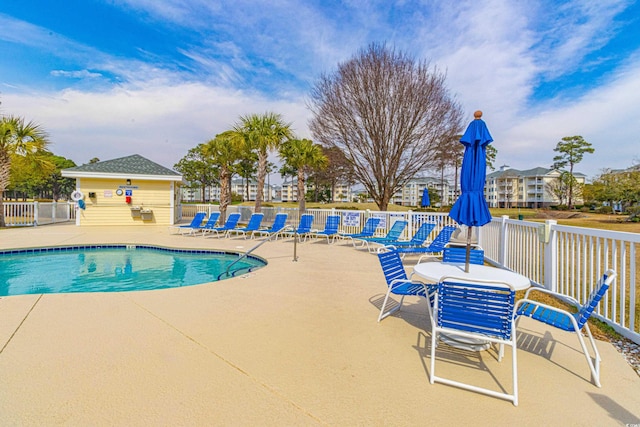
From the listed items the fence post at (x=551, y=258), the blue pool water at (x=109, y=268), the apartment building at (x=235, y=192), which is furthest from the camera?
the apartment building at (x=235, y=192)

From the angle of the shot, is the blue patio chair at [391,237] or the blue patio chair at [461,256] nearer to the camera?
the blue patio chair at [461,256]

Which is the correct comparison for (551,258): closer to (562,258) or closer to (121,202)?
(562,258)

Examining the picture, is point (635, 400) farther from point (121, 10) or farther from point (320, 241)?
point (121, 10)

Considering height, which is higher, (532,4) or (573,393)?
(532,4)

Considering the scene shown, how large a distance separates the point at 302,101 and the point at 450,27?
342 inches

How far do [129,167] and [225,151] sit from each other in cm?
581

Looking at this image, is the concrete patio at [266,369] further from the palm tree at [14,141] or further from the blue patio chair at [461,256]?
the palm tree at [14,141]

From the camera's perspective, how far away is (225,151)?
14227mm

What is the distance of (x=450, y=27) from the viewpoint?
Result: 43.5ft

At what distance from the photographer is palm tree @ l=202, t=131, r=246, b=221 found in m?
13.8

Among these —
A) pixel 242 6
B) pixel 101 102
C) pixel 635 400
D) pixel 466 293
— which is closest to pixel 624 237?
pixel 635 400

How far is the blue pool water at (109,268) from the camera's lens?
6160 mm

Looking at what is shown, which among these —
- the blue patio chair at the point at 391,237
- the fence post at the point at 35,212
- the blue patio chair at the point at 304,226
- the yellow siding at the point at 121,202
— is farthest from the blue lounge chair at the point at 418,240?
the fence post at the point at 35,212

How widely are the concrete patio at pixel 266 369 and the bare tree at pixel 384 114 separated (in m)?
15.2
